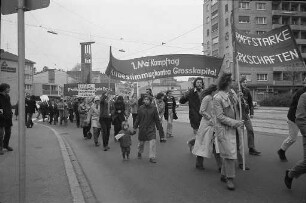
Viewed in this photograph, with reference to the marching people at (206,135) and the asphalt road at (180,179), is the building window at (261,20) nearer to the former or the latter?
the asphalt road at (180,179)

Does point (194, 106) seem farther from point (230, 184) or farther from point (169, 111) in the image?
point (169, 111)

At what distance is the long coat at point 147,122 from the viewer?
8.98 m

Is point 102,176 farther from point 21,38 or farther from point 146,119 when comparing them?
point 21,38

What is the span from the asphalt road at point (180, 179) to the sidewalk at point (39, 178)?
550 millimetres

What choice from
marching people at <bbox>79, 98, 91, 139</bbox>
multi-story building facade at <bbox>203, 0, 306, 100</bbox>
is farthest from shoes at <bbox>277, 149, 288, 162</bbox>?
multi-story building facade at <bbox>203, 0, 306, 100</bbox>

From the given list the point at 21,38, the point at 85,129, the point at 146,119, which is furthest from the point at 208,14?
the point at 21,38

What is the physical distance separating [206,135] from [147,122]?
2.15m

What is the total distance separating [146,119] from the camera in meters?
9.09

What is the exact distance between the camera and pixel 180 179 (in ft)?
22.6

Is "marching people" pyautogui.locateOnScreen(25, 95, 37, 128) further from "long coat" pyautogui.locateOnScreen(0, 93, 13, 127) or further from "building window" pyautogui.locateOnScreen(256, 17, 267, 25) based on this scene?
"building window" pyautogui.locateOnScreen(256, 17, 267, 25)

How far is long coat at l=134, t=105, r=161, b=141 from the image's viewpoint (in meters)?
8.98

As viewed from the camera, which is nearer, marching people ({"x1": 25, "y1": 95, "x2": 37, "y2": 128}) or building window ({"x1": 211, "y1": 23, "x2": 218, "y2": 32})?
marching people ({"x1": 25, "y1": 95, "x2": 37, "y2": 128})

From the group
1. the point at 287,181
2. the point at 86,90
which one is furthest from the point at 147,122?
the point at 86,90

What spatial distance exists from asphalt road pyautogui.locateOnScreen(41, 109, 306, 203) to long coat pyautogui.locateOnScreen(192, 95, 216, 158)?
0.44 meters
